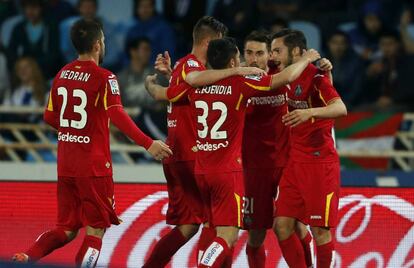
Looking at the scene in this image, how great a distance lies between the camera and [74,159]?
9.41 meters

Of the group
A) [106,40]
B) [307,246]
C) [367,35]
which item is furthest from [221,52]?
[106,40]

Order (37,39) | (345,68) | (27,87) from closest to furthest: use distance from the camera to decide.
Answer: (345,68), (27,87), (37,39)

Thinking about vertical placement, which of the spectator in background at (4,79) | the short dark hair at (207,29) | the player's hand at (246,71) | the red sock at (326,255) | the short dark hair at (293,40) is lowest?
the red sock at (326,255)

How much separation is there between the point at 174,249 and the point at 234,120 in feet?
4.23

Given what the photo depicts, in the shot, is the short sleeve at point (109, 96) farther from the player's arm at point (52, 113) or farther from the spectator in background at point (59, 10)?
the spectator in background at point (59, 10)

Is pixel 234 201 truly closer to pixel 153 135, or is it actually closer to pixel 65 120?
pixel 65 120

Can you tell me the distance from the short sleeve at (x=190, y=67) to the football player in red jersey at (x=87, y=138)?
1.77 ft

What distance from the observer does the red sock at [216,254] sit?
361 inches

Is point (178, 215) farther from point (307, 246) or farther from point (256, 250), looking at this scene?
point (307, 246)

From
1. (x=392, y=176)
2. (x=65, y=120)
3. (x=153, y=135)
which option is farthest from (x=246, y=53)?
(x=153, y=135)

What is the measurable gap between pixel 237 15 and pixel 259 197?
6.03 meters

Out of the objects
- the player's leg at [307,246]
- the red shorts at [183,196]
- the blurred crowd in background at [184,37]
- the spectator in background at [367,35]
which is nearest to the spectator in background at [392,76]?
the blurred crowd in background at [184,37]

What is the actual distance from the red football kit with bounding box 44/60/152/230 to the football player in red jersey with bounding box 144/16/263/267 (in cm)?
56

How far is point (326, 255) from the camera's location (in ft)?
32.2
